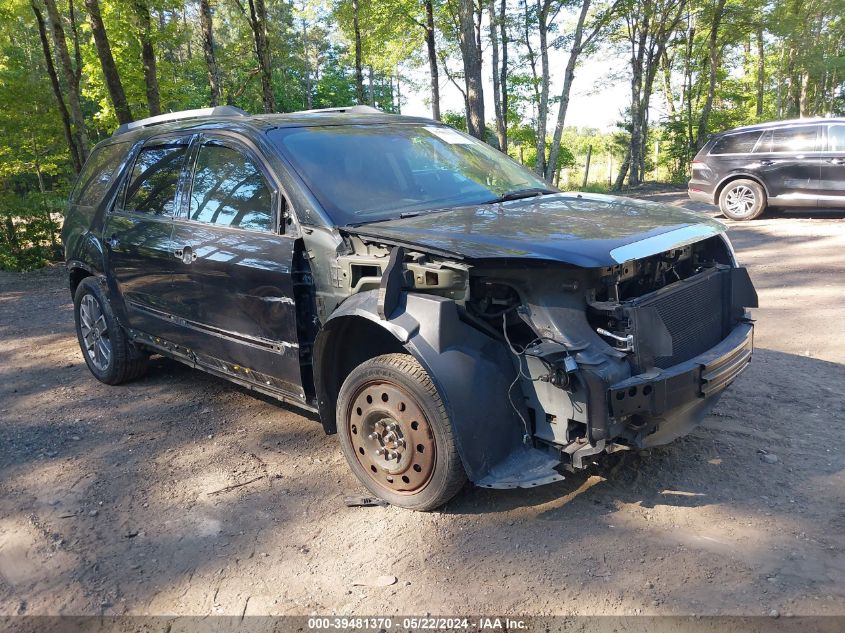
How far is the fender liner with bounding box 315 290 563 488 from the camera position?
300 centimetres

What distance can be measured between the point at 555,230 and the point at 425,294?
0.71 metres

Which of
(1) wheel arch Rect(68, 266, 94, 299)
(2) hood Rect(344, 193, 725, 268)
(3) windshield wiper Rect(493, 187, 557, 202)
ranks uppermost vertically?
(3) windshield wiper Rect(493, 187, 557, 202)

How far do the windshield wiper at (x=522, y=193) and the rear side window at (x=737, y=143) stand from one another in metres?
9.32

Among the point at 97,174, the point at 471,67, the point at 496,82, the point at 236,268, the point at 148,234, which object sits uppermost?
the point at 496,82

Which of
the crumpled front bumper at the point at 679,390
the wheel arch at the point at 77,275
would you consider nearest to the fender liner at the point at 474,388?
the crumpled front bumper at the point at 679,390

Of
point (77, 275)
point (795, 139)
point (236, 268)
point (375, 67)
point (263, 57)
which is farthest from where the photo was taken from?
point (375, 67)

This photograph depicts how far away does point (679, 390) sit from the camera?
304 centimetres

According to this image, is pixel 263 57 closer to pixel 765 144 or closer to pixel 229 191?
pixel 765 144

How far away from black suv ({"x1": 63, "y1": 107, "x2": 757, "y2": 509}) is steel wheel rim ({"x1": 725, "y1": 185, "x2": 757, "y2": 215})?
9.19 m

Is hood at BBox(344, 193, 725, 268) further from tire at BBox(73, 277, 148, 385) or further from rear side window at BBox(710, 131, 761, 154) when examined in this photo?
rear side window at BBox(710, 131, 761, 154)

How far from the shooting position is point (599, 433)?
9.31 ft

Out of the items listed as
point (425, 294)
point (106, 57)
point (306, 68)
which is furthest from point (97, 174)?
point (306, 68)

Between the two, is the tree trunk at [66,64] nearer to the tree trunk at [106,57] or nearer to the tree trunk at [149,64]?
the tree trunk at [106,57]

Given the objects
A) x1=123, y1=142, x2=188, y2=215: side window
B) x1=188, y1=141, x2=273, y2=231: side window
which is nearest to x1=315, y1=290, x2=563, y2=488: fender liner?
x1=188, y1=141, x2=273, y2=231: side window
